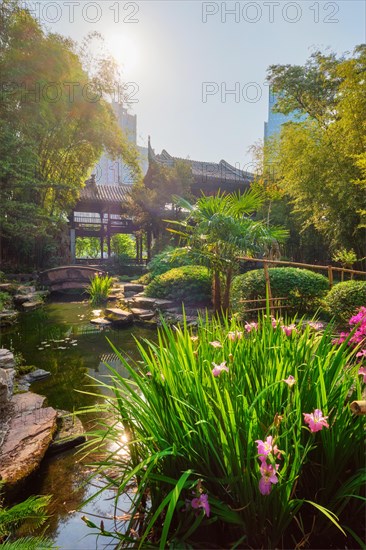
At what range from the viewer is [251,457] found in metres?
1.06

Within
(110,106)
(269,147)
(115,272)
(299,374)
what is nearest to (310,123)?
(269,147)

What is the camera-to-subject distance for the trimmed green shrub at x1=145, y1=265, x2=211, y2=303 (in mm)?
8141

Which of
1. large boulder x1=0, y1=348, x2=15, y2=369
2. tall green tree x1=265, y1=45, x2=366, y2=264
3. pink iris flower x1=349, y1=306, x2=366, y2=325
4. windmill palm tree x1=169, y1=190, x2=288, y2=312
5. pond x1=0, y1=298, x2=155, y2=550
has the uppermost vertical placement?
tall green tree x1=265, y1=45, x2=366, y2=264

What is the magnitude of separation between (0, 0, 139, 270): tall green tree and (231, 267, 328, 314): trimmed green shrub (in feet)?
23.5

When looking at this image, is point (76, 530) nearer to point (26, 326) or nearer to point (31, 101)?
point (26, 326)

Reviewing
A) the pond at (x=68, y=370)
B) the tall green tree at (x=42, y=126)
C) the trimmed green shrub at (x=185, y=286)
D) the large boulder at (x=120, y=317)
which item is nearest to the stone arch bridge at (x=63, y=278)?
the tall green tree at (x=42, y=126)

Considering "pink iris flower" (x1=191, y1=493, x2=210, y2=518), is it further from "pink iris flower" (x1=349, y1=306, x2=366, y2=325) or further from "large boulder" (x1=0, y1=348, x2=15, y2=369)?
"large boulder" (x1=0, y1=348, x2=15, y2=369)

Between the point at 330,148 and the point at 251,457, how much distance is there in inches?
417

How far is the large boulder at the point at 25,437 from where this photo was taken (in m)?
2.03

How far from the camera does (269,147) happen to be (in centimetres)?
1602

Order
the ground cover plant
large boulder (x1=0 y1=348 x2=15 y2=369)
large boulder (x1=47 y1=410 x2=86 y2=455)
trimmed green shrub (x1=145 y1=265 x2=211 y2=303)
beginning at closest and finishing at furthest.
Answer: the ground cover plant → large boulder (x1=47 y1=410 x2=86 y2=455) → large boulder (x1=0 y1=348 x2=15 y2=369) → trimmed green shrub (x1=145 y1=265 x2=211 y2=303)

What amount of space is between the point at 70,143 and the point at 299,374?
603 inches

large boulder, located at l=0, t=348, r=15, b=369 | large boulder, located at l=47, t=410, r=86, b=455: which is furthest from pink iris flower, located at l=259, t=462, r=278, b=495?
large boulder, located at l=0, t=348, r=15, b=369

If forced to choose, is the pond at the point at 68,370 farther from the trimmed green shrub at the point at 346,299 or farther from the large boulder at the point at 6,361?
the trimmed green shrub at the point at 346,299
